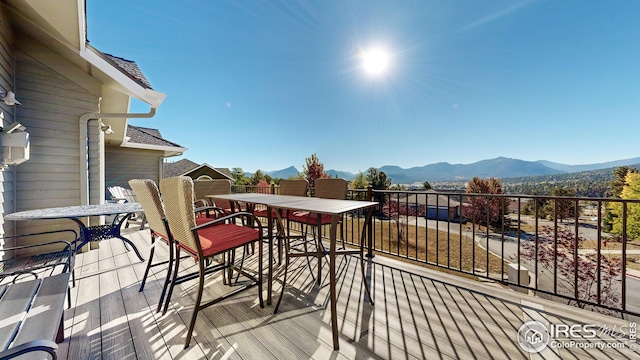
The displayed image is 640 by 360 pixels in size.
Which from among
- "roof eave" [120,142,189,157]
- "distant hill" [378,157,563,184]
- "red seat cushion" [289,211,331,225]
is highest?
"distant hill" [378,157,563,184]

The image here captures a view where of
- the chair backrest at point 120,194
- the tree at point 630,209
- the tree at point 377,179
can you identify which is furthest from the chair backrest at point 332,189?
the tree at point 377,179

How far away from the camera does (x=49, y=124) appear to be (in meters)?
3.31

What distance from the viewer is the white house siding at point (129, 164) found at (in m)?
7.35

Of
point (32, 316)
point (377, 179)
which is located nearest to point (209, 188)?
point (32, 316)

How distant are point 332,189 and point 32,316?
2525 millimetres

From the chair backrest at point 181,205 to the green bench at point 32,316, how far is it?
2.15 ft

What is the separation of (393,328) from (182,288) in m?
2.16

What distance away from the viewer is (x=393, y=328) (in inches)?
69.0

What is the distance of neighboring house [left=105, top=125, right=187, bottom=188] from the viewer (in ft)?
23.9

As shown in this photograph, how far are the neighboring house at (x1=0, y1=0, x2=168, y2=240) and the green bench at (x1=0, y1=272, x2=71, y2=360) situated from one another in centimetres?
239

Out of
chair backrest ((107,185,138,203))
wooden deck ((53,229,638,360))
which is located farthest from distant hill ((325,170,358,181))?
wooden deck ((53,229,638,360))

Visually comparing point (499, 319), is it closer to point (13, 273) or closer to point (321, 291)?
point (321, 291)

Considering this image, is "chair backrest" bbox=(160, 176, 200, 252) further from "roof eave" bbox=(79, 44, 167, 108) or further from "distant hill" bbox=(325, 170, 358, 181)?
"distant hill" bbox=(325, 170, 358, 181)

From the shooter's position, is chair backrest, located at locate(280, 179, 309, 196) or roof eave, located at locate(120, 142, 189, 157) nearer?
chair backrest, located at locate(280, 179, 309, 196)
